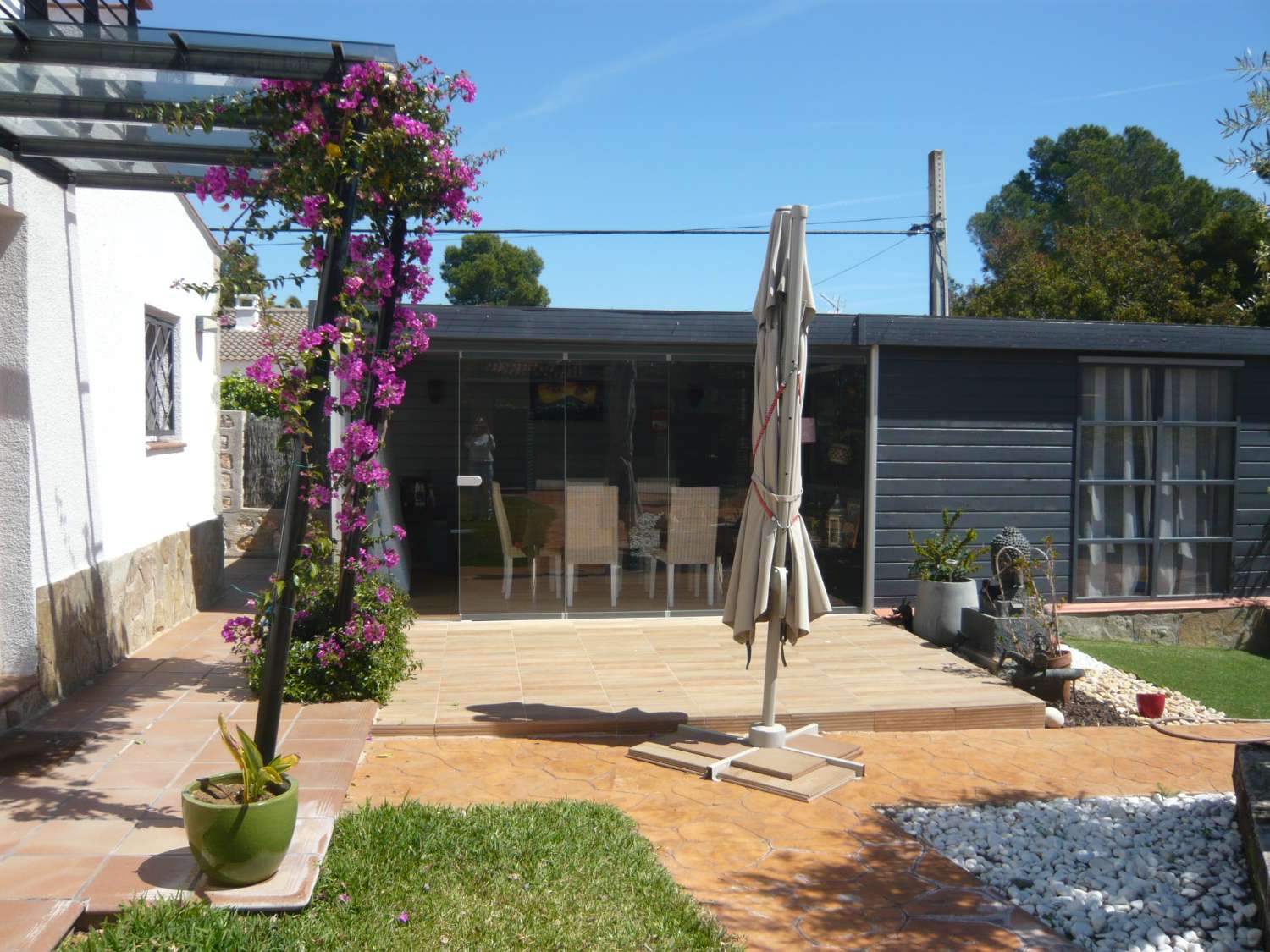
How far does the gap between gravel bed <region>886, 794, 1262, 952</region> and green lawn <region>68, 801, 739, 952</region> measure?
1296mm

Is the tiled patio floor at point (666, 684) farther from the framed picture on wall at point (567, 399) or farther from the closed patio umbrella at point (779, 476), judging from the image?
the framed picture on wall at point (567, 399)

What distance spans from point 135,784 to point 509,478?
14.2ft

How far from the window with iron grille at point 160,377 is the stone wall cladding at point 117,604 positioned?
33.6 inches

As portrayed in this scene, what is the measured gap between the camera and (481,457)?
27.4 ft

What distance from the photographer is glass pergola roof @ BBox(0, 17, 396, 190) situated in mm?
4199

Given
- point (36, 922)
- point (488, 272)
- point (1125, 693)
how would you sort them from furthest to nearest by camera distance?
1. point (488, 272)
2. point (1125, 693)
3. point (36, 922)

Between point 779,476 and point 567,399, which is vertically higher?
point 567,399

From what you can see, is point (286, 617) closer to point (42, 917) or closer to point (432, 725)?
point (42, 917)

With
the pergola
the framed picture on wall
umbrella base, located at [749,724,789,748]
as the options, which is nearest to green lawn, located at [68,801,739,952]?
the pergola

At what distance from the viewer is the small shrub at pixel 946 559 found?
8.28 metres

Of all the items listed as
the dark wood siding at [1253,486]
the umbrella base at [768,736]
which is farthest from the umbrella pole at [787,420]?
the dark wood siding at [1253,486]

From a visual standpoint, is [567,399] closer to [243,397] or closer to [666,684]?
[666,684]

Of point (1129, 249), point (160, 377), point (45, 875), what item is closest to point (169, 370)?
point (160, 377)

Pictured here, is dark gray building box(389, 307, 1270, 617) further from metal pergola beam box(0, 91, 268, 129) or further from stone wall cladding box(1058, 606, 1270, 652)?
metal pergola beam box(0, 91, 268, 129)
